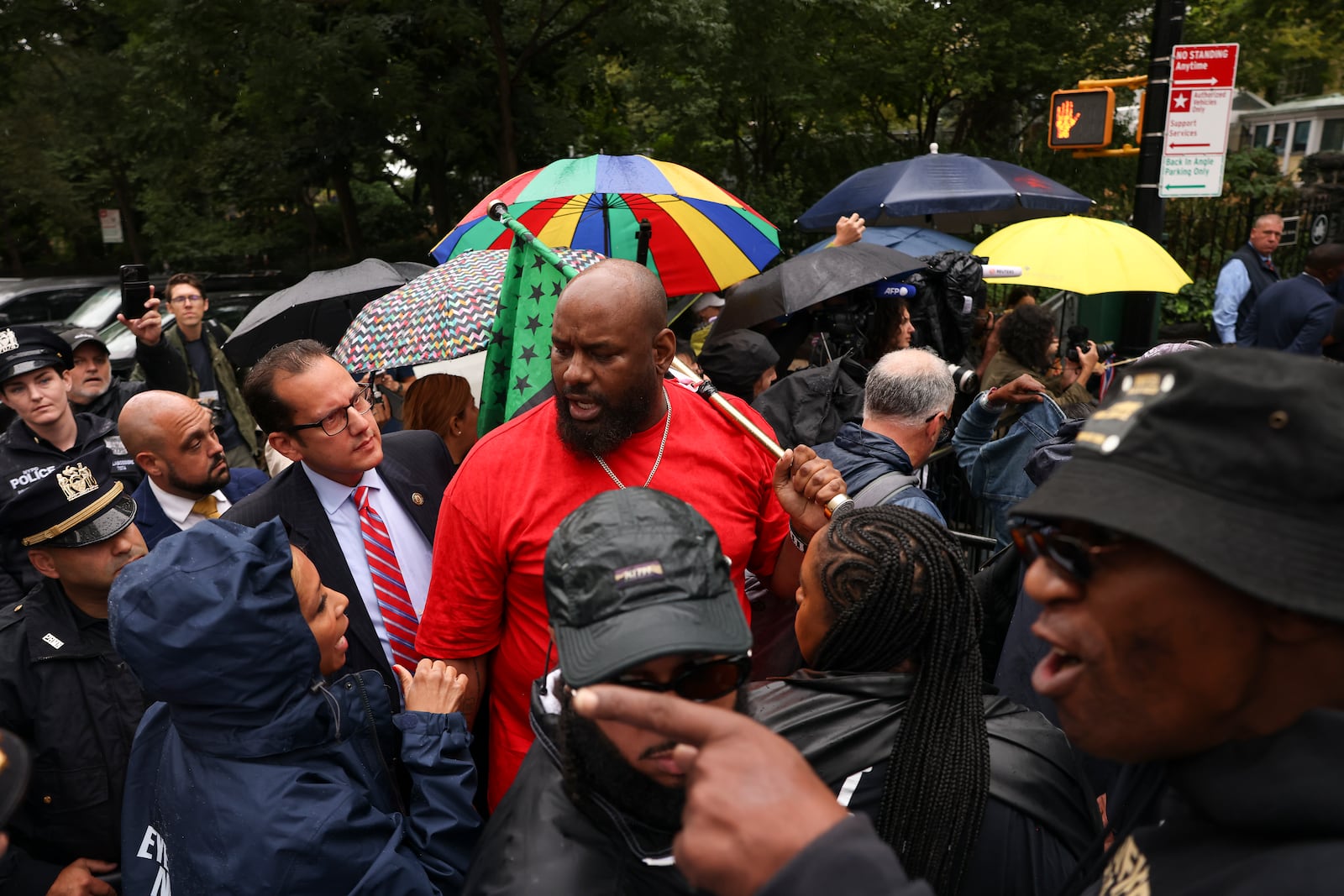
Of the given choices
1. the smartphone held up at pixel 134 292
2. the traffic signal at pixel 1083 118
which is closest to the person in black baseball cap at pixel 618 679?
the smartphone held up at pixel 134 292

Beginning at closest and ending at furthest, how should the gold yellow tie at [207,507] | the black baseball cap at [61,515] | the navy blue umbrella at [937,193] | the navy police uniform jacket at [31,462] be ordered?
the black baseball cap at [61,515], the navy police uniform jacket at [31,462], the gold yellow tie at [207,507], the navy blue umbrella at [937,193]

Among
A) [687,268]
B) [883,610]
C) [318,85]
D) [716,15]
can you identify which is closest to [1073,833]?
[883,610]

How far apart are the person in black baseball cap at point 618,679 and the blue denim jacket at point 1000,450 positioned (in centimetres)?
299

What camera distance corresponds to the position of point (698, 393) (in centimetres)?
307

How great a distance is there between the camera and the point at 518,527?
260 cm

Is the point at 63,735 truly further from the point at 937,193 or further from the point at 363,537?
the point at 937,193

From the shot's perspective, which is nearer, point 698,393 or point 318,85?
point 698,393

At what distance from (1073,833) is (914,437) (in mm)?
1960

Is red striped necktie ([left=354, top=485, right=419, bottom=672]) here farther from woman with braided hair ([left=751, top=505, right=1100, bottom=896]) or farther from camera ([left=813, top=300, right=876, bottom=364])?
camera ([left=813, top=300, right=876, bottom=364])

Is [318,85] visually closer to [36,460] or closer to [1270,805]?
[36,460]

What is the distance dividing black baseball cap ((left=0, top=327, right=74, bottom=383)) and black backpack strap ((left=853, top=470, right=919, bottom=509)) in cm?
380

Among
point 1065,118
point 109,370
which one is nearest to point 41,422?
point 109,370

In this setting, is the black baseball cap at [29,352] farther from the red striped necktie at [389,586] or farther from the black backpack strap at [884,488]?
the black backpack strap at [884,488]

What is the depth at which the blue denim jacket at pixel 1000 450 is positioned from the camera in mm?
4332
